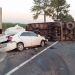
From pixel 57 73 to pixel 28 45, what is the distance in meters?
9.70

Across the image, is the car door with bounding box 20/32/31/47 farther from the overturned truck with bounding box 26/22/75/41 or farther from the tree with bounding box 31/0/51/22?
the tree with bounding box 31/0/51/22

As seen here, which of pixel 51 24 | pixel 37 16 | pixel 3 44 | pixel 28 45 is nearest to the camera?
pixel 3 44

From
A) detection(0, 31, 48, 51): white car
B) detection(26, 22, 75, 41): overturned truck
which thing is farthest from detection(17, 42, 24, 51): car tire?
detection(26, 22, 75, 41): overturned truck

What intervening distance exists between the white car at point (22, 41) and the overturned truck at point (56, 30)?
770 cm

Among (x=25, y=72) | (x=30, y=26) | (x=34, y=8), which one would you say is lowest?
(x=25, y=72)

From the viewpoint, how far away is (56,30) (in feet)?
90.5

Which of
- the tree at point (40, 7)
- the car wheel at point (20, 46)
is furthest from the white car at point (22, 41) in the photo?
the tree at point (40, 7)

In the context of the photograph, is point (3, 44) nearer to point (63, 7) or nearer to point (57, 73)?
point (57, 73)

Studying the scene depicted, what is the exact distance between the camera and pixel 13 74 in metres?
8.73

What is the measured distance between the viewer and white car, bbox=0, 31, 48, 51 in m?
16.6

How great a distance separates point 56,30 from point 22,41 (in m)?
10.6

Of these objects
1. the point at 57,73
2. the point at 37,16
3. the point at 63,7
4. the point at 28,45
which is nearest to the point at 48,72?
the point at 57,73

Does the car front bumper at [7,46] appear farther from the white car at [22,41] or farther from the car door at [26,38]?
the car door at [26,38]

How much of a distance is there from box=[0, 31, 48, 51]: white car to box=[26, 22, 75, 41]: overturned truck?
303 inches
